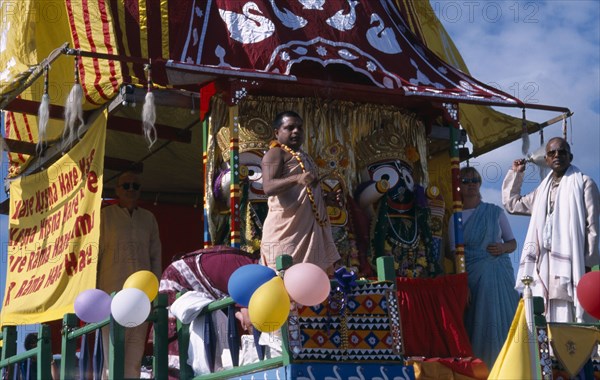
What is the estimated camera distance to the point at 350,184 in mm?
10234

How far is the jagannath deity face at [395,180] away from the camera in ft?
33.7

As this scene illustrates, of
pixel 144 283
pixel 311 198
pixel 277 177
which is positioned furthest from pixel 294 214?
pixel 144 283

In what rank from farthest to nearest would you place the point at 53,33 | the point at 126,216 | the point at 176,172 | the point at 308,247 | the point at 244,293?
the point at 176,172, the point at 53,33, the point at 126,216, the point at 308,247, the point at 244,293

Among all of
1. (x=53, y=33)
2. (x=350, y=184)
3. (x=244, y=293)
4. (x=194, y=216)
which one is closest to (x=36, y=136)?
(x=53, y=33)

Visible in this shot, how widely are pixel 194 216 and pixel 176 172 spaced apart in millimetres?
681

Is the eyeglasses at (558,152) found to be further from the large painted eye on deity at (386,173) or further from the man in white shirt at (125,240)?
the man in white shirt at (125,240)

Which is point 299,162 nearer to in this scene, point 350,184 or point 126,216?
point 350,184

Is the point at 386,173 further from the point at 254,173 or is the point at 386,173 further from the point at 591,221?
the point at 591,221

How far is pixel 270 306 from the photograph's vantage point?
6785mm

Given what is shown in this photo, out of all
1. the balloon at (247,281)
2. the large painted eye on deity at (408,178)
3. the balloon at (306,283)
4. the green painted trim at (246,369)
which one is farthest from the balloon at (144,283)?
the large painted eye on deity at (408,178)

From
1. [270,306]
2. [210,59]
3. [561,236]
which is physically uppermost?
[210,59]

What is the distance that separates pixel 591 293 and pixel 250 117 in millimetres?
3850

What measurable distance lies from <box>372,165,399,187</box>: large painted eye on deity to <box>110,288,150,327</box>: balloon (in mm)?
3181

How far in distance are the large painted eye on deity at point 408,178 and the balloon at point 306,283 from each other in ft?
11.8
